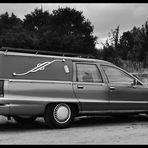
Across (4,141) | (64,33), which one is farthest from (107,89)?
(64,33)

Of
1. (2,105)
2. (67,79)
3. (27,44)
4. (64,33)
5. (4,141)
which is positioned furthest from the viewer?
(64,33)

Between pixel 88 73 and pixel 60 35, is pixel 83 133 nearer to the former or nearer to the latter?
pixel 88 73

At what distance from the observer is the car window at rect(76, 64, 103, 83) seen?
10461 mm

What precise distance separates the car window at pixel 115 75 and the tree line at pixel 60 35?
→ 29.3m

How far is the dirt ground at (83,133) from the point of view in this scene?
8.25 metres

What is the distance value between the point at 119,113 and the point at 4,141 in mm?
3553

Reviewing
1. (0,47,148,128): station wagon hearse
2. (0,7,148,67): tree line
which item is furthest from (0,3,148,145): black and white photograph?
(0,7,148,67): tree line

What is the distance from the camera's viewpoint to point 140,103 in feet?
36.5

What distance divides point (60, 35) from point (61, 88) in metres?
58.0

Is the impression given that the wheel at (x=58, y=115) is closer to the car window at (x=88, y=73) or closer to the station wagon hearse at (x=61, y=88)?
the station wagon hearse at (x=61, y=88)

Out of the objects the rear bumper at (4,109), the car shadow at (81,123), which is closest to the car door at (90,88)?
the car shadow at (81,123)

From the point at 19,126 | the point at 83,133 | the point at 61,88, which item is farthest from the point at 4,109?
the point at 83,133

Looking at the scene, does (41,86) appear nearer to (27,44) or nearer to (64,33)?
(27,44)

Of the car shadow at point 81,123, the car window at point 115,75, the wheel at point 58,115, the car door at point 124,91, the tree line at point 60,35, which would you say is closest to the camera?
the wheel at point 58,115
